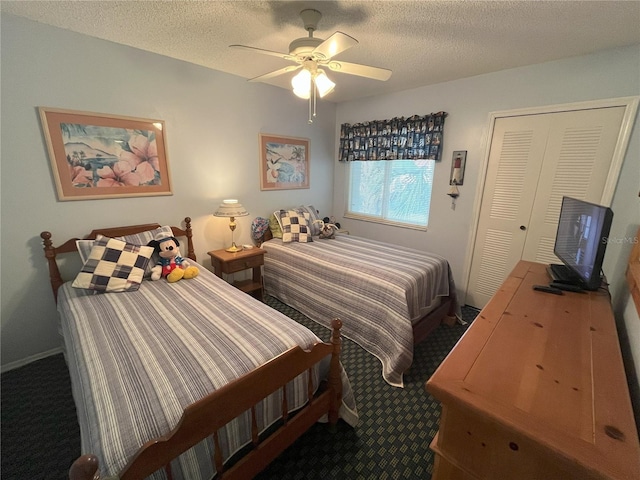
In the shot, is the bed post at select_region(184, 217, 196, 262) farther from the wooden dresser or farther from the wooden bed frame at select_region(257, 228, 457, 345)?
the wooden dresser

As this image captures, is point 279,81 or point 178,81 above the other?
point 279,81

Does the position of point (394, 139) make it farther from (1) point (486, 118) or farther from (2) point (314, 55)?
(2) point (314, 55)

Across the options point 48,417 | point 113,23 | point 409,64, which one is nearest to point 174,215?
point 113,23

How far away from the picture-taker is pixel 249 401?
106cm

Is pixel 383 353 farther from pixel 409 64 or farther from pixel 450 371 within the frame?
pixel 409 64

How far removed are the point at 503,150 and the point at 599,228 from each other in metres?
1.64

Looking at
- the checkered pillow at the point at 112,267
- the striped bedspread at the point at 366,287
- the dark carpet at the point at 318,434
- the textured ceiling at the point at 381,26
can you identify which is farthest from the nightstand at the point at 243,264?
the textured ceiling at the point at 381,26

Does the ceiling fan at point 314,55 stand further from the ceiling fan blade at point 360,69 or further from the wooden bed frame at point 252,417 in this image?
the wooden bed frame at point 252,417

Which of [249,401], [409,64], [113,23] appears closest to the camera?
[249,401]

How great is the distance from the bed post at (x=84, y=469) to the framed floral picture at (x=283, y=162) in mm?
2871

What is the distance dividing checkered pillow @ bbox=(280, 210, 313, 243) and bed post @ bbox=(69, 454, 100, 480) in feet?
8.26

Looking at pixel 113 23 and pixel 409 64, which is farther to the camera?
pixel 409 64

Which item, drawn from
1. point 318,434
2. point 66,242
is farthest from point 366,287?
point 66,242

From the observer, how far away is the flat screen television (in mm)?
1289
